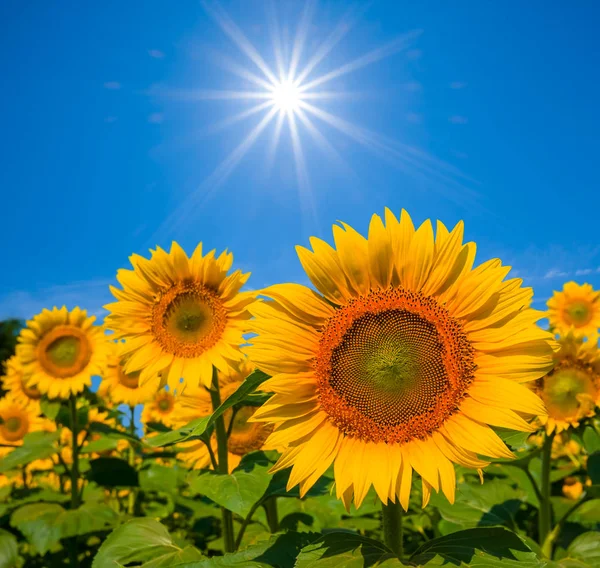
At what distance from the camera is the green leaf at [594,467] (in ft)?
11.7

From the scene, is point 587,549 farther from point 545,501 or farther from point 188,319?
point 188,319

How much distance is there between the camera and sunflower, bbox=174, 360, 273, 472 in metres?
4.83

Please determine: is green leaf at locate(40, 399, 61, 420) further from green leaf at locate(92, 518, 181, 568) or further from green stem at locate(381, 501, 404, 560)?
green stem at locate(381, 501, 404, 560)

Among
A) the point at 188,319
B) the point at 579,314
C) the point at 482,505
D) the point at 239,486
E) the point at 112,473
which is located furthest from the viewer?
the point at 579,314

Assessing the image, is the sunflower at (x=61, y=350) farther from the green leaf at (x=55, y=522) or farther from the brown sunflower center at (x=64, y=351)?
the green leaf at (x=55, y=522)

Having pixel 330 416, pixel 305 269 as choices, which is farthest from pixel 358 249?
pixel 330 416

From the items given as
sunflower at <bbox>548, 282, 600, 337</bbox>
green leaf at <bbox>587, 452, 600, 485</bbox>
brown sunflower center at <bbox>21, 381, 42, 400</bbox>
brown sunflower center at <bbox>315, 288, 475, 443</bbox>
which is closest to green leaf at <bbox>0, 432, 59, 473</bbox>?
brown sunflower center at <bbox>21, 381, 42, 400</bbox>

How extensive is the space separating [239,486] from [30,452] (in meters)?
3.48

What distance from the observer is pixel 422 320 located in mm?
2512

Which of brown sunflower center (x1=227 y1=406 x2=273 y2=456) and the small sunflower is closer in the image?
brown sunflower center (x1=227 y1=406 x2=273 y2=456)

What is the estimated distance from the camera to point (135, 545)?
341 cm

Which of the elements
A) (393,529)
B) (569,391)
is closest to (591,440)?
(569,391)

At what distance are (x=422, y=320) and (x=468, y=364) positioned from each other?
0.88 feet

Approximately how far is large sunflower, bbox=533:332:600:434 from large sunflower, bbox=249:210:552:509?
6.91ft
